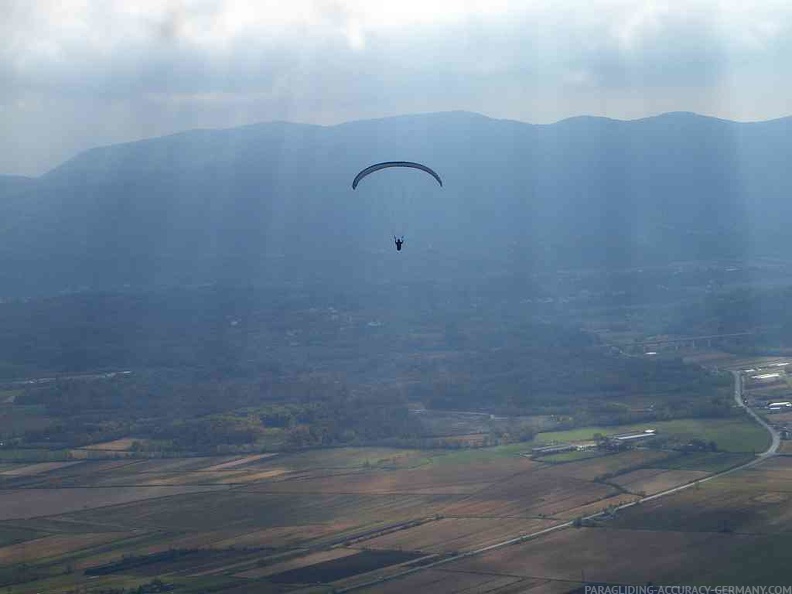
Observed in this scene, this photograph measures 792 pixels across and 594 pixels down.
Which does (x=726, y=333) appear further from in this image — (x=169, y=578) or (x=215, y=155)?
(x=215, y=155)

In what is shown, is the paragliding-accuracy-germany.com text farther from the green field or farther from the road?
the green field

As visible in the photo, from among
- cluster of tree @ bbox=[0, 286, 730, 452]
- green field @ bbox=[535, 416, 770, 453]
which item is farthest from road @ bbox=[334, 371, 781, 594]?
cluster of tree @ bbox=[0, 286, 730, 452]

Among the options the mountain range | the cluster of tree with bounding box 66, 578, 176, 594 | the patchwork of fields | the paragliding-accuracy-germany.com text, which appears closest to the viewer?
the paragliding-accuracy-germany.com text

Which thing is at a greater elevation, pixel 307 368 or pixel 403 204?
pixel 403 204

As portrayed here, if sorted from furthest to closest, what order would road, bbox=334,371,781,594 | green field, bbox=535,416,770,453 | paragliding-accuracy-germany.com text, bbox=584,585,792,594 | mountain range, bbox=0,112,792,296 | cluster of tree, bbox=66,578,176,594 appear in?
mountain range, bbox=0,112,792,296 < green field, bbox=535,416,770,453 < road, bbox=334,371,781,594 < cluster of tree, bbox=66,578,176,594 < paragliding-accuracy-germany.com text, bbox=584,585,792,594

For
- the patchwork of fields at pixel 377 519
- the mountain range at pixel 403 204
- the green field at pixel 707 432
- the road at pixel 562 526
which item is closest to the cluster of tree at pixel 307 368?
the green field at pixel 707 432

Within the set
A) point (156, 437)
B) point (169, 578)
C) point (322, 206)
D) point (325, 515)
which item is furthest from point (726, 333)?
point (322, 206)

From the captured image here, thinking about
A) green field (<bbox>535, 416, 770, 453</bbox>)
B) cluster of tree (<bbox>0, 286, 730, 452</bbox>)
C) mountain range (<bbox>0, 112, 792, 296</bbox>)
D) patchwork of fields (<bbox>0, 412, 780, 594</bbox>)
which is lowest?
patchwork of fields (<bbox>0, 412, 780, 594</bbox>)

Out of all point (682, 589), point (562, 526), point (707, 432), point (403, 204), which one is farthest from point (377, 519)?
point (403, 204)

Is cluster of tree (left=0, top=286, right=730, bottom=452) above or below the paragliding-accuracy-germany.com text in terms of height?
above

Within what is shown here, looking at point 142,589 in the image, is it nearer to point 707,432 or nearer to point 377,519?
point 377,519

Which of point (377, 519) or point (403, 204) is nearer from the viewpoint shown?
point (377, 519)
